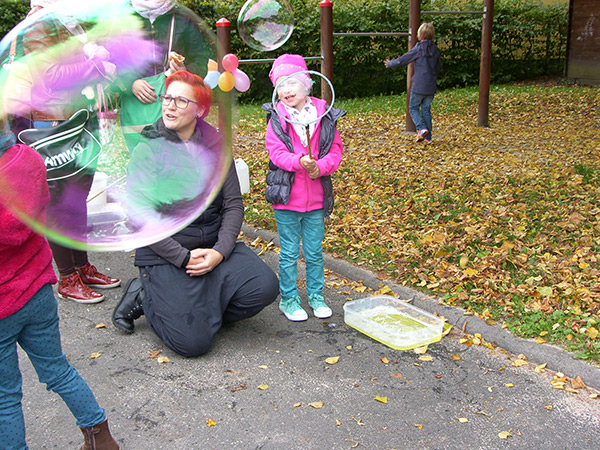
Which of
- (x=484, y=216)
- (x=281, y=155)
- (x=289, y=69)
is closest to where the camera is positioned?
(x=289, y=69)

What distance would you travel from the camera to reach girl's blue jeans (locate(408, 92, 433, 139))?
8.91 metres

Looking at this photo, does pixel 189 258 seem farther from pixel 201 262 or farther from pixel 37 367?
pixel 37 367

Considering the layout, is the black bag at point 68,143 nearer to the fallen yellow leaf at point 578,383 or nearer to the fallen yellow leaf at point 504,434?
the fallen yellow leaf at point 504,434

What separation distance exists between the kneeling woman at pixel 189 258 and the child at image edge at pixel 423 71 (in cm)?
565

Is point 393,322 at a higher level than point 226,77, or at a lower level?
lower

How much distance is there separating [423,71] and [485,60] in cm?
145

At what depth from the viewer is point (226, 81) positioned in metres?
3.58

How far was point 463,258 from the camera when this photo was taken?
14.9 ft

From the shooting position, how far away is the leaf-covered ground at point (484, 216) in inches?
156

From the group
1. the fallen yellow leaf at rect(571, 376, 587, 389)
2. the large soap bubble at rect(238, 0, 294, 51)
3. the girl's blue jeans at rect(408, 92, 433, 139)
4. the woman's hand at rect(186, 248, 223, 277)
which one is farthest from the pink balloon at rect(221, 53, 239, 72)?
the girl's blue jeans at rect(408, 92, 433, 139)

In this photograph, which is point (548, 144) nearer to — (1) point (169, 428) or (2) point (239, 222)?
(2) point (239, 222)

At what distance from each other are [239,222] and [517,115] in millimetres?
8626

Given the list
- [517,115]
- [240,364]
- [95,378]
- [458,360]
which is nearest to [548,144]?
[517,115]

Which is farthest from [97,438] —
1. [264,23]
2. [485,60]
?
[485,60]
